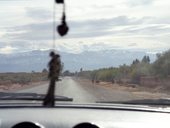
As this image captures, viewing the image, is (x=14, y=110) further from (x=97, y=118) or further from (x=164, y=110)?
(x=164, y=110)

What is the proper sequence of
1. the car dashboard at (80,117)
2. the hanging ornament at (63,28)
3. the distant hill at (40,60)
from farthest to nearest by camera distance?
the distant hill at (40,60) → the car dashboard at (80,117) → the hanging ornament at (63,28)

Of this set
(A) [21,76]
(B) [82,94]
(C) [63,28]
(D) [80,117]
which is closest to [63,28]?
(C) [63,28]

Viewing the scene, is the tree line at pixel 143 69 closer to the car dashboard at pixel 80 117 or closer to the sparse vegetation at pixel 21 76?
the sparse vegetation at pixel 21 76

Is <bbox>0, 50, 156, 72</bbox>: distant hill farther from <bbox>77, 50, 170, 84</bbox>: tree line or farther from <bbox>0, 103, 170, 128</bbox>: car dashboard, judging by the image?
<bbox>77, 50, 170, 84</bbox>: tree line

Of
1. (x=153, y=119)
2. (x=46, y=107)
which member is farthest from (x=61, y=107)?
(x=153, y=119)

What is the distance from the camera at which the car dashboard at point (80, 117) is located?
300 centimetres

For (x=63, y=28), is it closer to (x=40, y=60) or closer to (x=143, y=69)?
(x=40, y=60)

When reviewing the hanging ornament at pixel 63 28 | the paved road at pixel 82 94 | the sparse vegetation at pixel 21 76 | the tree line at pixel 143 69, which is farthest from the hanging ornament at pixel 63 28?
the tree line at pixel 143 69

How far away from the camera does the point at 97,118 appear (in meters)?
3.07

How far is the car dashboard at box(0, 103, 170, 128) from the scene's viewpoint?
300cm

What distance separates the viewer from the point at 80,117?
307 centimetres

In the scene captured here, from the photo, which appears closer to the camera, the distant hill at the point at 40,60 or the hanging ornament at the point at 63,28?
the hanging ornament at the point at 63,28

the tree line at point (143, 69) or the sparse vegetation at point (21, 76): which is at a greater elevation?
the tree line at point (143, 69)

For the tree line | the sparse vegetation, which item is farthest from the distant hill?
the tree line
